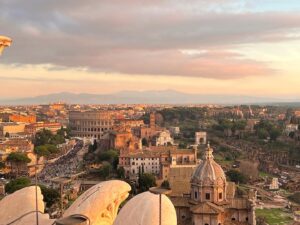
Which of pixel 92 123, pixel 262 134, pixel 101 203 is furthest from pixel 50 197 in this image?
pixel 92 123

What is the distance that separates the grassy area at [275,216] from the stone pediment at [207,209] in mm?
8736

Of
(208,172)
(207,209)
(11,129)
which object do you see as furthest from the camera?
(11,129)

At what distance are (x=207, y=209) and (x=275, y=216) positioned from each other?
36.3 ft

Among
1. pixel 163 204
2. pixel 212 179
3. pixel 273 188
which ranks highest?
pixel 163 204

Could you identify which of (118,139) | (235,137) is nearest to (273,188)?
(118,139)

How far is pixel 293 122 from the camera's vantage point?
8019cm

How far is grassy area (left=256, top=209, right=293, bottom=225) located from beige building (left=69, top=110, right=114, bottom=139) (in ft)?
164

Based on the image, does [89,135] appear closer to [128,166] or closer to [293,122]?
[293,122]

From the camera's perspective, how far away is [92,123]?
7988cm

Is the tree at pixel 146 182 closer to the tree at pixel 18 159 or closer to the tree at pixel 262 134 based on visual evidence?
the tree at pixel 18 159

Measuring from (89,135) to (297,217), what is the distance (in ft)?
Result: 183

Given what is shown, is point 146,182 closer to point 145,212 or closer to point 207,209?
point 207,209

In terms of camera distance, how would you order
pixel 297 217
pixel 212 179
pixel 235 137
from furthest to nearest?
pixel 235 137 < pixel 297 217 < pixel 212 179

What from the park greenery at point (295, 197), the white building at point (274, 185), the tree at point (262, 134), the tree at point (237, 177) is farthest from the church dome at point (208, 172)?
the tree at point (262, 134)
